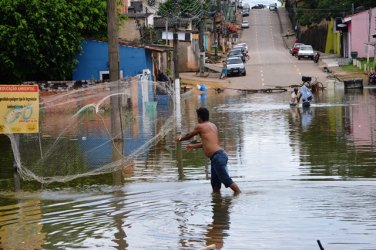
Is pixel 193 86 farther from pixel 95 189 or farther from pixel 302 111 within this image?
pixel 95 189

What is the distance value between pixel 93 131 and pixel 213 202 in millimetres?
9027

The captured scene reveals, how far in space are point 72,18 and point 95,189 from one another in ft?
90.3

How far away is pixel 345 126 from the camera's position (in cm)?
2578

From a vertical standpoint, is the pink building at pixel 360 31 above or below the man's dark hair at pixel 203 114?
above

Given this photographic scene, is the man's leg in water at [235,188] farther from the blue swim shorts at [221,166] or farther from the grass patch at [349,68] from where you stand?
the grass patch at [349,68]

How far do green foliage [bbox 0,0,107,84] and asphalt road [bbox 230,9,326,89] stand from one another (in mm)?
14763

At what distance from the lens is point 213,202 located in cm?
1306

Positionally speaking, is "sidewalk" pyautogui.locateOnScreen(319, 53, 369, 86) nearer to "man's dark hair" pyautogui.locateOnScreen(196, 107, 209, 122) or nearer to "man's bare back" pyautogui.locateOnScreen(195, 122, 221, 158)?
"man's dark hair" pyautogui.locateOnScreen(196, 107, 209, 122)

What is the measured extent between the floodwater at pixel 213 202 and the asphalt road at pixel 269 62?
3269cm

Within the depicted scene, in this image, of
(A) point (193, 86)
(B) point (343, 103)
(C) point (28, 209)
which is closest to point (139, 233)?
(C) point (28, 209)

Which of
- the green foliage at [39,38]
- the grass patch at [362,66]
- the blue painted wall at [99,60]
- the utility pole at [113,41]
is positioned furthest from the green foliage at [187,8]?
the utility pole at [113,41]

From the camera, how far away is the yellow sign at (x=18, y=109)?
14.8m

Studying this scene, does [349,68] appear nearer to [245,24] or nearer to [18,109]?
[18,109]

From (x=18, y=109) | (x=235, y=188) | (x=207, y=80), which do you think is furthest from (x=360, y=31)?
(x=235, y=188)
